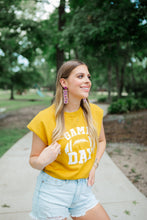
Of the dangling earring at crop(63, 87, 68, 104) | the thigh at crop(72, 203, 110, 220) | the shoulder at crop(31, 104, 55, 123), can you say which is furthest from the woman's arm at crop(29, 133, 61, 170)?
the thigh at crop(72, 203, 110, 220)

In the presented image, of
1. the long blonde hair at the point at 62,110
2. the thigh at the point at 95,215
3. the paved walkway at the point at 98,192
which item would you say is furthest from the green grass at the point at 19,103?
the thigh at the point at 95,215

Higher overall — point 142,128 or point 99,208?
point 99,208

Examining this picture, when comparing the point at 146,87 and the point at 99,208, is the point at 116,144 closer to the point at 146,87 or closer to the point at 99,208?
the point at 99,208

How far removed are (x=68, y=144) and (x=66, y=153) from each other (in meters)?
0.07

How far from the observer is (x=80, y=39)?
5469 mm

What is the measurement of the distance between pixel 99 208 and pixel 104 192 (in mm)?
1694

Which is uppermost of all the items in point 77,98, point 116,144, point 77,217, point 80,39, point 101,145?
point 80,39

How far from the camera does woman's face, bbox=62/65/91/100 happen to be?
1562 millimetres

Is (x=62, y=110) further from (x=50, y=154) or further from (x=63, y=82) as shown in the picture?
(x=50, y=154)

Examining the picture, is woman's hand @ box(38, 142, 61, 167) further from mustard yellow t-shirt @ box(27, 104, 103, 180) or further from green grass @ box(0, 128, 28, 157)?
green grass @ box(0, 128, 28, 157)

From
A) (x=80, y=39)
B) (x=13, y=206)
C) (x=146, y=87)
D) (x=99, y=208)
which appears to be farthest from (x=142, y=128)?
(x=146, y=87)

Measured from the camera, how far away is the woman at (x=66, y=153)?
149 cm

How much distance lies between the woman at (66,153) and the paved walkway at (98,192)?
1.28m

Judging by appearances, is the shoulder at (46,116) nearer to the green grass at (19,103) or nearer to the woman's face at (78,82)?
the woman's face at (78,82)
